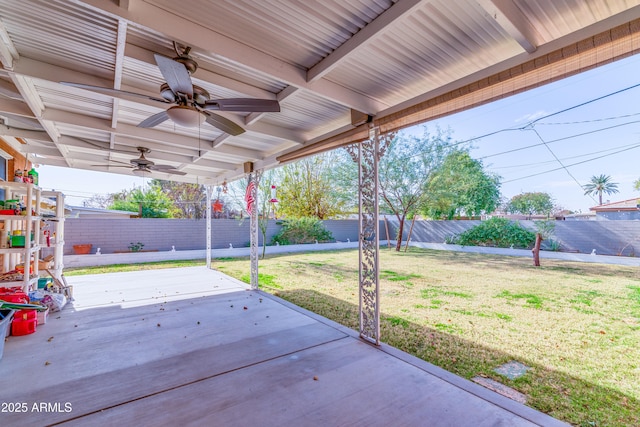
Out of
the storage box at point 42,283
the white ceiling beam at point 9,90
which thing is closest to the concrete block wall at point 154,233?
the storage box at point 42,283

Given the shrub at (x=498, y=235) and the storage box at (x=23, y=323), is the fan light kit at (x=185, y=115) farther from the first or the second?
the shrub at (x=498, y=235)

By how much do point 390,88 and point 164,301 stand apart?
14.8 feet

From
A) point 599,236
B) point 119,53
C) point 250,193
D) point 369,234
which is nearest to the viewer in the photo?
point 119,53

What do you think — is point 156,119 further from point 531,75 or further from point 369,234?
point 531,75

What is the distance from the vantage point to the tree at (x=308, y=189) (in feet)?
39.7

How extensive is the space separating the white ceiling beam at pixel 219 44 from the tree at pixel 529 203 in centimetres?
1892

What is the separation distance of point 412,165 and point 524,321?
7.94 metres

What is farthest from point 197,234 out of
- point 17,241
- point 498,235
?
point 498,235

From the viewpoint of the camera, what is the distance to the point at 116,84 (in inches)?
99.0

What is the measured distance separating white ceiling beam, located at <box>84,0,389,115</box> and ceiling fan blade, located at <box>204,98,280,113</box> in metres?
0.22

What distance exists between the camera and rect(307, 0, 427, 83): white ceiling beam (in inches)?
61.0

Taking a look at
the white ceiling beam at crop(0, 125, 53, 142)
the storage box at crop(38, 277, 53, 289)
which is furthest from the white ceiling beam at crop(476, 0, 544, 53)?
the storage box at crop(38, 277, 53, 289)

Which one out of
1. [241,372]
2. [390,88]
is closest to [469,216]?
[390,88]

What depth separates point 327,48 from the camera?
2.05 m
